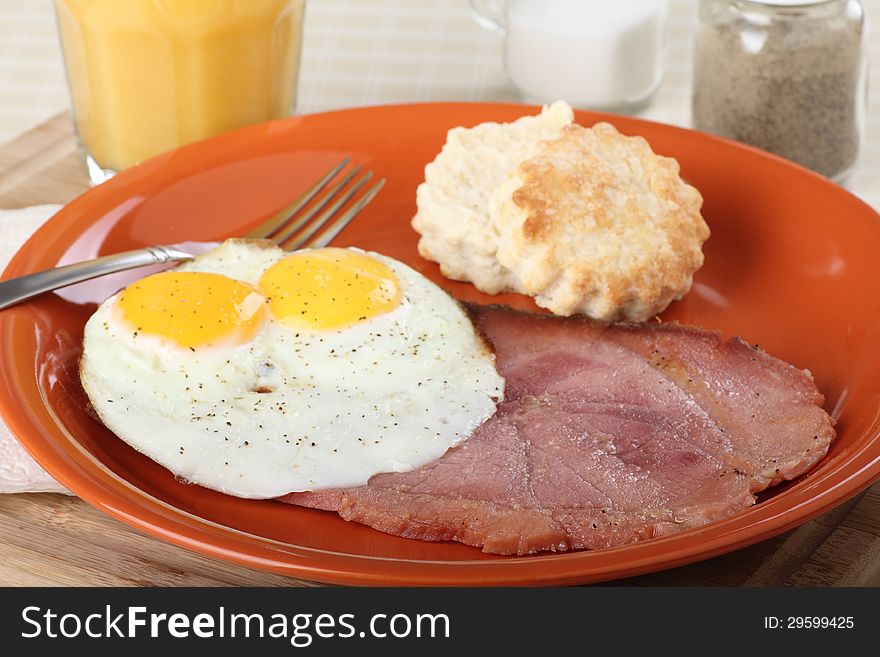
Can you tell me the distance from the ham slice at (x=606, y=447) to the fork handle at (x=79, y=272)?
0.79 metres

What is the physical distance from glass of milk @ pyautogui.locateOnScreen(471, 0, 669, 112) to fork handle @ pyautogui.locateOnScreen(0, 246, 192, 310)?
4.86ft

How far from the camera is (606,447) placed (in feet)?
6.95

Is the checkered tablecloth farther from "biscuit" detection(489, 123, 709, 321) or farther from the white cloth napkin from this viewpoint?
the white cloth napkin

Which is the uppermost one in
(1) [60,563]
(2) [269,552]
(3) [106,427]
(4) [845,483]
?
(4) [845,483]

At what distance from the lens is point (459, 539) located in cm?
194

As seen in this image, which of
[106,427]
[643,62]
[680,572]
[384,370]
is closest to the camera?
[680,572]

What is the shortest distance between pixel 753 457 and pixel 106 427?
1.21 m

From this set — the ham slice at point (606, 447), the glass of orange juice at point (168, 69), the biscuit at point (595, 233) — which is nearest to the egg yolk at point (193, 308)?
the ham slice at point (606, 447)

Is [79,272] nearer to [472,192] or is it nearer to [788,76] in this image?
[472,192]

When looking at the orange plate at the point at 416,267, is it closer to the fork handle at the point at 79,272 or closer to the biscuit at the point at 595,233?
the fork handle at the point at 79,272

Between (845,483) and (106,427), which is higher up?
(845,483)

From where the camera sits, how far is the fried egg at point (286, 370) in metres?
2.08

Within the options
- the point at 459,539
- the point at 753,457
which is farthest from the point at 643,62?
the point at 459,539

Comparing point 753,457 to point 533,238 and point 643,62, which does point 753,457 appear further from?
point 643,62
